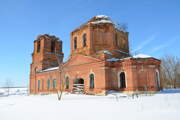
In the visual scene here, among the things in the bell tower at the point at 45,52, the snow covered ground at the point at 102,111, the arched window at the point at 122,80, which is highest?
the bell tower at the point at 45,52

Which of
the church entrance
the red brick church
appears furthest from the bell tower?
the church entrance

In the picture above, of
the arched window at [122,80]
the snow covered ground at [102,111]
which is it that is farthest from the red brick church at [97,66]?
the snow covered ground at [102,111]

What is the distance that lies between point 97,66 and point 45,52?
16.5 metres

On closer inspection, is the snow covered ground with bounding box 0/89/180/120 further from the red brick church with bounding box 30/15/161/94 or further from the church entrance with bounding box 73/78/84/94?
the church entrance with bounding box 73/78/84/94

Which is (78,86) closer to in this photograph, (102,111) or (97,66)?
(97,66)

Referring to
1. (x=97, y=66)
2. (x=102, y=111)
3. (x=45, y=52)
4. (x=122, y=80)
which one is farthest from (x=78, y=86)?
(x=102, y=111)

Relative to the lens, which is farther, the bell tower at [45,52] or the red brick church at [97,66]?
the bell tower at [45,52]

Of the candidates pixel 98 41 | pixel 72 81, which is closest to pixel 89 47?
pixel 98 41

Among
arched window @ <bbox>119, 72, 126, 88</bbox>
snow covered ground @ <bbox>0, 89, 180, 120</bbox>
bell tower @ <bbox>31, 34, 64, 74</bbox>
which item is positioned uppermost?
bell tower @ <bbox>31, 34, 64, 74</bbox>

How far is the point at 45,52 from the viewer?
110ft

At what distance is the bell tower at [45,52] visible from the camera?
33375 mm

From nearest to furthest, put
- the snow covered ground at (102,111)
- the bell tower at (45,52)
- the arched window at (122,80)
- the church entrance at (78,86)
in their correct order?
the snow covered ground at (102,111) → the arched window at (122,80) → the church entrance at (78,86) → the bell tower at (45,52)

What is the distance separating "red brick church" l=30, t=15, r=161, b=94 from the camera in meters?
19.2

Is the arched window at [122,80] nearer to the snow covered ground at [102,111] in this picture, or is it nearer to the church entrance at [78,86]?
the church entrance at [78,86]
